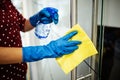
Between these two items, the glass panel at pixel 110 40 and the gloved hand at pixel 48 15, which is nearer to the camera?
the gloved hand at pixel 48 15

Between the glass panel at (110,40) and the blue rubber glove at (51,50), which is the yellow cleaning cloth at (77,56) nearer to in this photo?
the blue rubber glove at (51,50)

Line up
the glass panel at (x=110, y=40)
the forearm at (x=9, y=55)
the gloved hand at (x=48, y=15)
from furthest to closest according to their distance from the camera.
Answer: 1. the glass panel at (x=110, y=40)
2. the gloved hand at (x=48, y=15)
3. the forearm at (x=9, y=55)

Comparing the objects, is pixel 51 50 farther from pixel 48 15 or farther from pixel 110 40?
pixel 110 40

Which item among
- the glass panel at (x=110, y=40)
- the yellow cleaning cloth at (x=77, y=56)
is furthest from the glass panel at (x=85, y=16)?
the yellow cleaning cloth at (x=77, y=56)

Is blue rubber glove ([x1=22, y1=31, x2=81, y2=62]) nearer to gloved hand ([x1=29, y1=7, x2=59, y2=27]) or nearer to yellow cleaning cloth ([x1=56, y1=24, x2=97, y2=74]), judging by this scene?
yellow cleaning cloth ([x1=56, y1=24, x2=97, y2=74])

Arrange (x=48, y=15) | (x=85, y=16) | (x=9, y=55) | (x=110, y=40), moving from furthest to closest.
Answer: (x=85, y=16), (x=110, y=40), (x=48, y=15), (x=9, y=55)

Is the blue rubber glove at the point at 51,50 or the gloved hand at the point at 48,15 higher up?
the gloved hand at the point at 48,15

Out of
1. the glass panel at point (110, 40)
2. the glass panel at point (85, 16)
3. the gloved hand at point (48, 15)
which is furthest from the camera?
the glass panel at point (85, 16)

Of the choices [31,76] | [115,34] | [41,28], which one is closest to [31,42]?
[31,76]

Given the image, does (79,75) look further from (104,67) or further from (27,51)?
(27,51)

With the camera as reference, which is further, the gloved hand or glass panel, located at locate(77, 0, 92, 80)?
glass panel, located at locate(77, 0, 92, 80)

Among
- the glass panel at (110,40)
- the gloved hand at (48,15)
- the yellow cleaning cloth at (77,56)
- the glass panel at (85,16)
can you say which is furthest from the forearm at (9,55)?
the glass panel at (85,16)

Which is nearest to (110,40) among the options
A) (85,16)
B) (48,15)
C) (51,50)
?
(85,16)

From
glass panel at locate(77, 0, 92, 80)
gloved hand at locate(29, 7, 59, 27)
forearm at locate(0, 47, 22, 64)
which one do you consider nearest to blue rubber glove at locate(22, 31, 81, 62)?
forearm at locate(0, 47, 22, 64)
